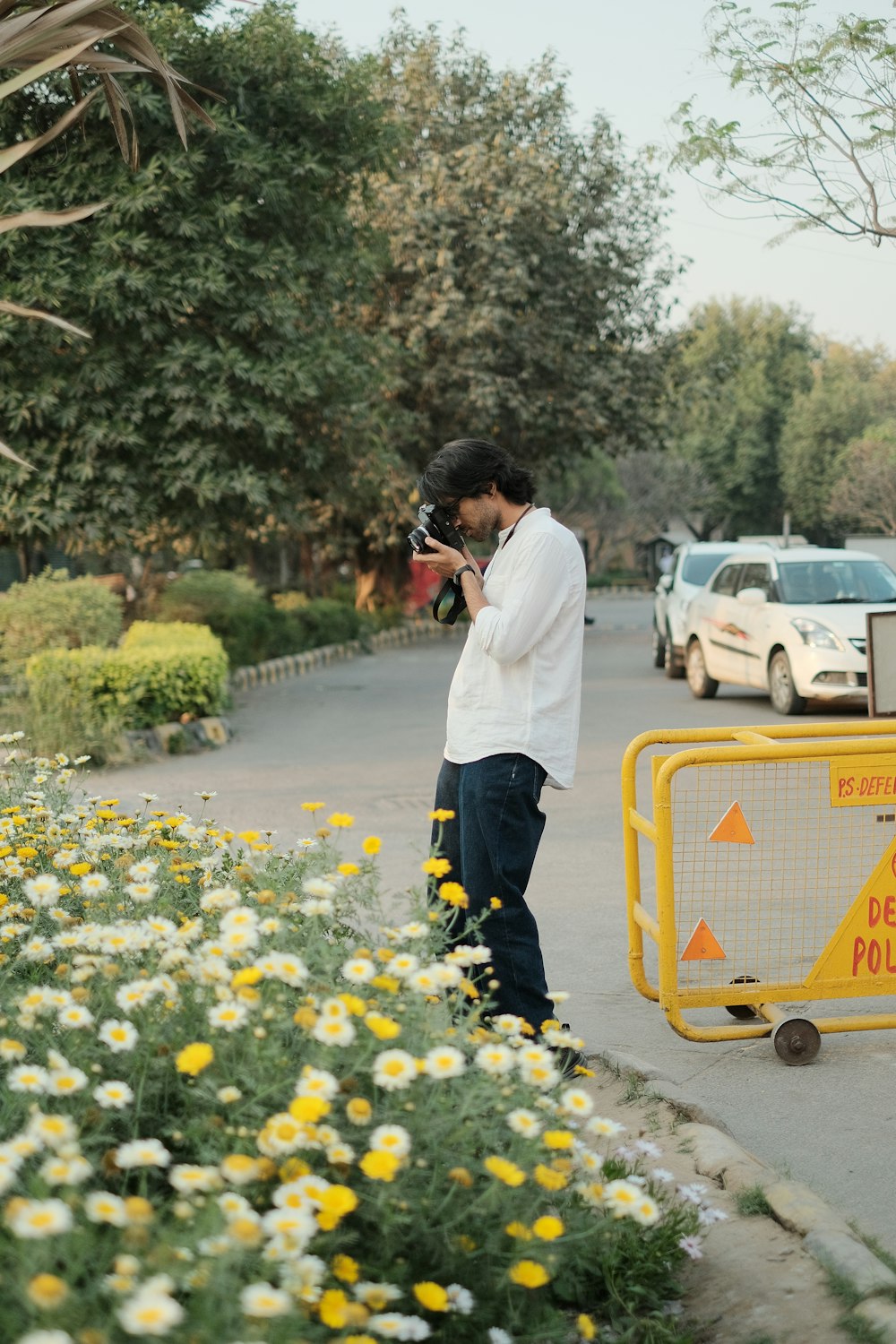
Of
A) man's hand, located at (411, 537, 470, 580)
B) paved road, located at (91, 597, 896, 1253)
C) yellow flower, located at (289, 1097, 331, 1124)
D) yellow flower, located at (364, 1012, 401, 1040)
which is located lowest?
paved road, located at (91, 597, 896, 1253)

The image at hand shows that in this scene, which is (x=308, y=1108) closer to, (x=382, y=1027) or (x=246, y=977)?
(x=382, y=1027)

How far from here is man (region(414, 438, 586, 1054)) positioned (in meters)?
4.09

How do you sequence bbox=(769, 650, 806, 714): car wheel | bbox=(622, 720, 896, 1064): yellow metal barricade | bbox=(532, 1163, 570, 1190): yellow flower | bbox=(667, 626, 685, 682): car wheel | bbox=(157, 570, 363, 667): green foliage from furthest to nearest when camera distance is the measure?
bbox=(157, 570, 363, 667): green foliage, bbox=(667, 626, 685, 682): car wheel, bbox=(769, 650, 806, 714): car wheel, bbox=(622, 720, 896, 1064): yellow metal barricade, bbox=(532, 1163, 570, 1190): yellow flower

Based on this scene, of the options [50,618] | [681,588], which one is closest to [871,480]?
[681,588]

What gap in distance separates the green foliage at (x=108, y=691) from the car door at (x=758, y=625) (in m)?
5.53

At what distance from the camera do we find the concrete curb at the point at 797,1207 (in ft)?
9.25

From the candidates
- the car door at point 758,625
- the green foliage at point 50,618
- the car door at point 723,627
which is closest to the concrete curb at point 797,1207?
the green foliage at point 50,618

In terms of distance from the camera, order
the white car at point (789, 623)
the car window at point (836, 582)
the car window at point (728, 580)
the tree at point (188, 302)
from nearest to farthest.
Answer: the white car at point (789, 623), the tree at point (188, 302), the car window at point (836, 582), the car window at point (728, 580)

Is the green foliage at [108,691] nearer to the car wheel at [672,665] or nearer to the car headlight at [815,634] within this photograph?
the car headlight at [815,634]

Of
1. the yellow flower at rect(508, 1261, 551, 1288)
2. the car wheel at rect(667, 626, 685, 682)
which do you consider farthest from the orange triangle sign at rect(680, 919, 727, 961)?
the car wheel at rect(667, 626, 685, 682)

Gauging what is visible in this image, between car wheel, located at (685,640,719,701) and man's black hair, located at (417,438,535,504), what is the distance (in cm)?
1253

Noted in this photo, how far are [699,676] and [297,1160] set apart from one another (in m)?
14.7

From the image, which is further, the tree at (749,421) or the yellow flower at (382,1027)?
the tree at (749,421)

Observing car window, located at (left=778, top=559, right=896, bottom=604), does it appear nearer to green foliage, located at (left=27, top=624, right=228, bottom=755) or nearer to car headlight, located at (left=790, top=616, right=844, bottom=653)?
car headlight, located at (left=790, top=616, right=844, bottom=653)
